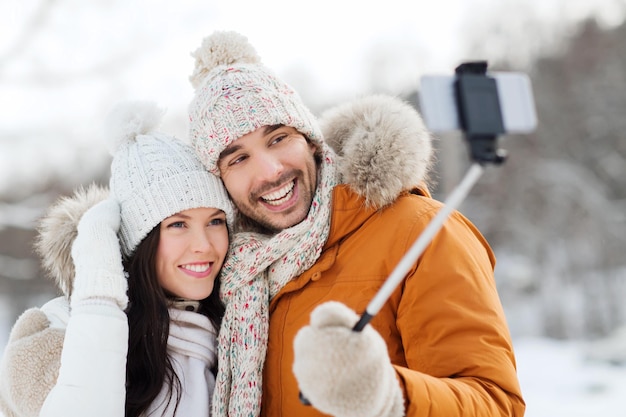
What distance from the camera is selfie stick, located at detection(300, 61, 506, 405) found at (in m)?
1.19

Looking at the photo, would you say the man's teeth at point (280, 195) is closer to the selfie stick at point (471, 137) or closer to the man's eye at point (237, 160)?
the man's eye at point (237, 160)

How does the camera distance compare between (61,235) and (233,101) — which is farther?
(61,235)

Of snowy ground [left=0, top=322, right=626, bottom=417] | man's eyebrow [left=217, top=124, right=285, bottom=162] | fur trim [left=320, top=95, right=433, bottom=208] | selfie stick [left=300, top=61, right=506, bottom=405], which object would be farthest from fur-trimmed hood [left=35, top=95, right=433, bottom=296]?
snowy ground [left=0, top=322, right=626, bottom=417]

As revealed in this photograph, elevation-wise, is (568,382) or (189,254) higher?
(189,254)

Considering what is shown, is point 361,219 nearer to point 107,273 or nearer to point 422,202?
point 422,202

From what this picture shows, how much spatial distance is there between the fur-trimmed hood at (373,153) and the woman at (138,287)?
2cm

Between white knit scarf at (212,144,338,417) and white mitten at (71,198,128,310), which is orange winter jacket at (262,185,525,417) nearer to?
white knit scarf at (212,144,338,417)

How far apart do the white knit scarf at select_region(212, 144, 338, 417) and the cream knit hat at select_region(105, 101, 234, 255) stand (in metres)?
0.25

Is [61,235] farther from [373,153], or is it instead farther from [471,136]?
[471,136]

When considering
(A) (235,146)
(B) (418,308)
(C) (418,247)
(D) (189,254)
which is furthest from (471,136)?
(D) (189,254)

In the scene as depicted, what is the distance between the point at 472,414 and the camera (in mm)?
1535

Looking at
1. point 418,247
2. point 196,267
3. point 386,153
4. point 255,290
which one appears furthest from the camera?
point 196,267

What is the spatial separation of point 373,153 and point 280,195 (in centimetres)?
42

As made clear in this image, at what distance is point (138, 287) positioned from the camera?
2297 millimetres
